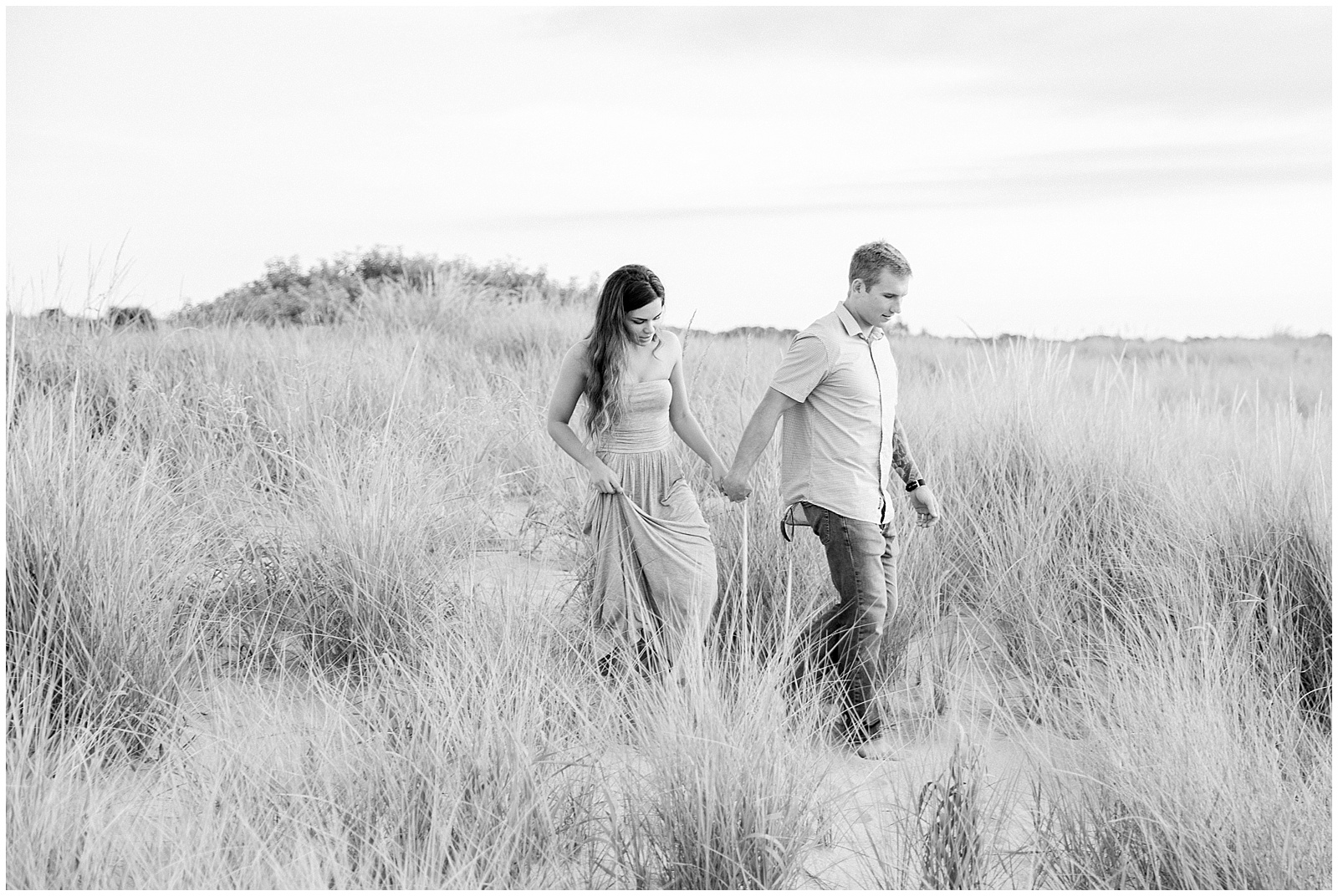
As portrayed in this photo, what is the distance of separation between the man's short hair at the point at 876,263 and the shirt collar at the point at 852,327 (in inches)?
4.2

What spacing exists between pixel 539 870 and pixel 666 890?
35cm

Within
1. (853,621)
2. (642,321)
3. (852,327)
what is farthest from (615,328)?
(853,621)

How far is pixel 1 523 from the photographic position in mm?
3922

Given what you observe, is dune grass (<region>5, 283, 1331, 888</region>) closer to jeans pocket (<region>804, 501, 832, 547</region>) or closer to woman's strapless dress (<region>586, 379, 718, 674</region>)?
woman's strapless dress (<region>586, 379, 718, 674</region>)

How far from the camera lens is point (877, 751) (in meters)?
3.76

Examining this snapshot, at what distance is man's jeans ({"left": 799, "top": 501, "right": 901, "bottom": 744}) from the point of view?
3777 millimetres

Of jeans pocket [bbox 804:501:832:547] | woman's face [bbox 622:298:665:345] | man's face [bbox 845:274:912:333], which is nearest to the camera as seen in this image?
man's face [bbox 845:274:912:333]

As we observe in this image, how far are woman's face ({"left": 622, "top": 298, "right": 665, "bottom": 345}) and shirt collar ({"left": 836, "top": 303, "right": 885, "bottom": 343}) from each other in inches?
26.2

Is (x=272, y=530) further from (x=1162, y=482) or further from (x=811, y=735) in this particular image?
(x=1162, y=482)

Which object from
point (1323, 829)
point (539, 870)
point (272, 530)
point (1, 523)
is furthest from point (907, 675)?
point (1, 523)

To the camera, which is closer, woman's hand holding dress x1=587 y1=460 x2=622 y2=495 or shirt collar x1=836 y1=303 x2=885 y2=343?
shirt collar x1=836 y1=303 x2=885 y2=343

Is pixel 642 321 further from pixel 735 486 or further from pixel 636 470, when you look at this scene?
pixel 735 486

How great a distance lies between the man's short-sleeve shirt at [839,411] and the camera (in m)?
3.74

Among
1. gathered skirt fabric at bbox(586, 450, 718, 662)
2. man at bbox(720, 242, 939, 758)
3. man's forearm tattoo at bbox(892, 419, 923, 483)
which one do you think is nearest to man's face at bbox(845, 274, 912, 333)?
man at bbox(720, 242, 939, 758)
